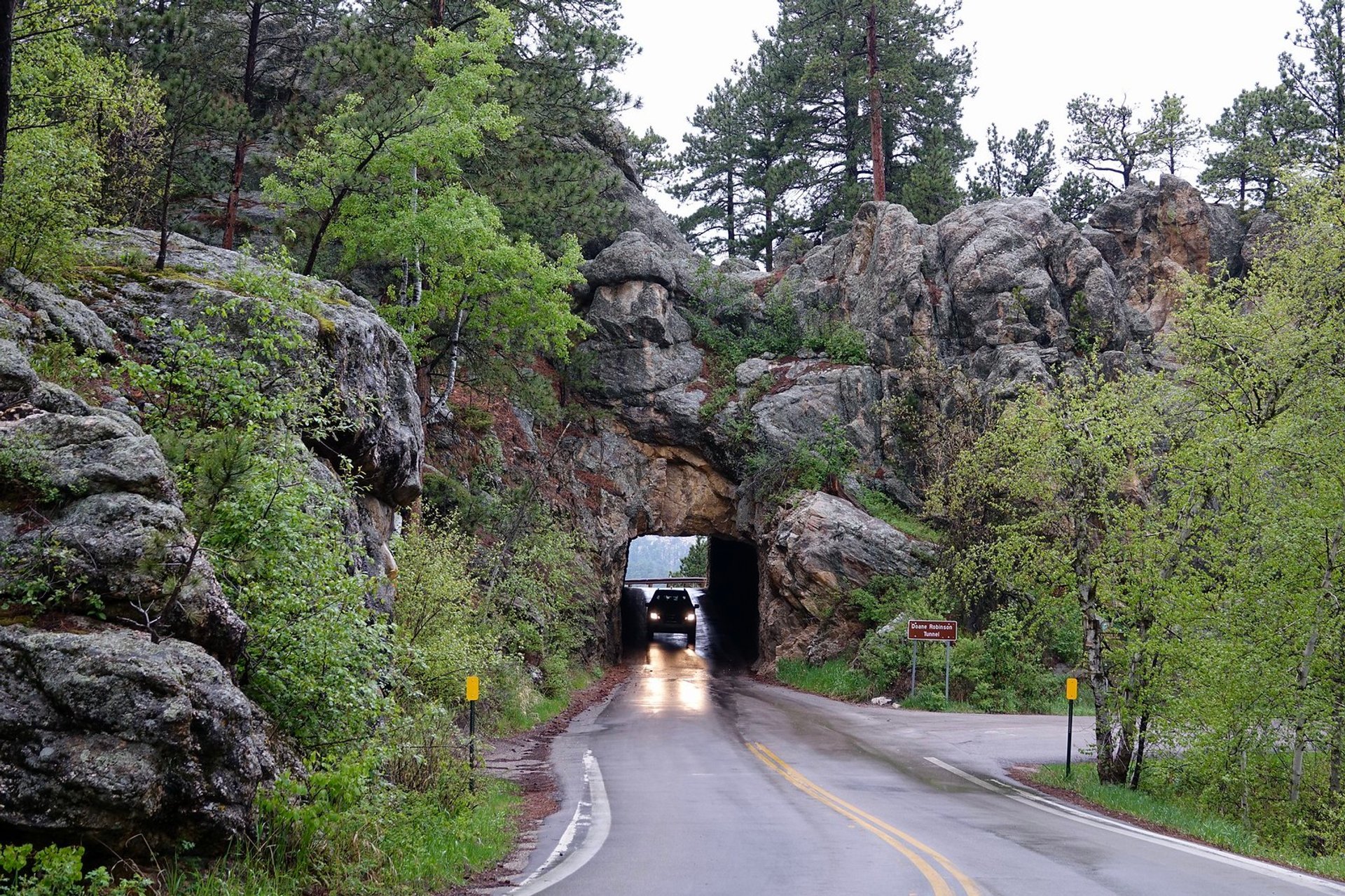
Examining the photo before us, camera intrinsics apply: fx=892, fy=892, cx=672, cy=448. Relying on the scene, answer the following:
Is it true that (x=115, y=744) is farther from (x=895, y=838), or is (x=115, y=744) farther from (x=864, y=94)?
(x=864, y=94)

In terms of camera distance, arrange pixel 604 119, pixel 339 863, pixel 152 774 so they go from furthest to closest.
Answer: pixel 604 119
pixel 339 863
pixel 152 774

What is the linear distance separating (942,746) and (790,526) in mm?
11931

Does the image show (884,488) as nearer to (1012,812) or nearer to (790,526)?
(790,526)

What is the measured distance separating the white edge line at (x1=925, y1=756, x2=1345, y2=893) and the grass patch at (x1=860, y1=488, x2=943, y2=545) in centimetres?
1402

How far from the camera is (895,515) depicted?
97.0 ft

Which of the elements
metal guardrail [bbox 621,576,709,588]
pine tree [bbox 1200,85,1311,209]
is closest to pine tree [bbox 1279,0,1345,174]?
pine tree [bbox 1200,85,1311,209]

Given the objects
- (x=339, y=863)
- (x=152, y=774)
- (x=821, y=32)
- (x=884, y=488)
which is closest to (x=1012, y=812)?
(x=339, y=863)

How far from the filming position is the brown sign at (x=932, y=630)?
23.2 metres

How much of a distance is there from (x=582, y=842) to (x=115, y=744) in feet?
17.4

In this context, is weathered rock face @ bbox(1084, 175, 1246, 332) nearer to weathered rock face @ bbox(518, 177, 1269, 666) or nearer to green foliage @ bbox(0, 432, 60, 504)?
weathered rock face @ bbox(518, 177, 1269, 666)

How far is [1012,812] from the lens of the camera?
11641mm

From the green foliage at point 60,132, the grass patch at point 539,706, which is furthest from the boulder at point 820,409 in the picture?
the green foliage at point 60,132

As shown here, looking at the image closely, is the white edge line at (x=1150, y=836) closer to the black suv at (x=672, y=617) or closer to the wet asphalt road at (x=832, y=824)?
the wet asphalt road at (x=832, y=824)

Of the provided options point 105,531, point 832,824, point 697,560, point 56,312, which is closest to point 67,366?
point 56,312
